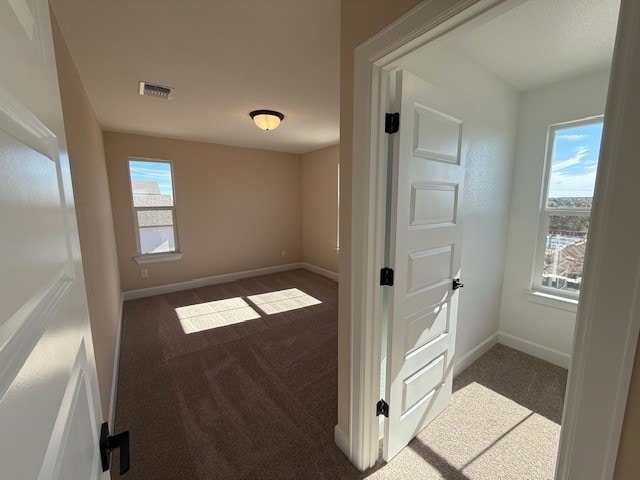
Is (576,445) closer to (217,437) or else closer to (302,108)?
(217,437)

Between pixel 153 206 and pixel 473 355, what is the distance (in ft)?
14.6

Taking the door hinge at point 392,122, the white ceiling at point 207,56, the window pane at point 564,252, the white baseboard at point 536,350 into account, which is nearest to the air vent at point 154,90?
the white ceiling at point 207,56

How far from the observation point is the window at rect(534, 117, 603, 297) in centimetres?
215

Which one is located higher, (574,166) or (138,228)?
(574,166)

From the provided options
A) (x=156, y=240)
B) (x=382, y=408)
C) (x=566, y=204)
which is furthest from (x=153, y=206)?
(x=566, y=204)

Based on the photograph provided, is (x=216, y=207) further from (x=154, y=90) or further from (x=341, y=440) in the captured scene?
(x=341, y=440)

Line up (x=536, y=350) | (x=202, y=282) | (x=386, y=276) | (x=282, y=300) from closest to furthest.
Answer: (x=386, y=276) → (x=536, y=350) → (x=282, y=300) → (x=202, y=282)

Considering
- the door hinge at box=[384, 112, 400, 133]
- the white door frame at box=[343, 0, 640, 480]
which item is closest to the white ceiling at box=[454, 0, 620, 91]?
the white door frame at box=[343, 0, 640, 480]

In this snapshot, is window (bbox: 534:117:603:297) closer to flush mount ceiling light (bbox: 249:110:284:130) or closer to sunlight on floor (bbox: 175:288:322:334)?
flush mount ceiling light (bbox: 249:110:284:130)

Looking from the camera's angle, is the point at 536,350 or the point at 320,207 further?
the point at 320,207

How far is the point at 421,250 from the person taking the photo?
57.6 inches

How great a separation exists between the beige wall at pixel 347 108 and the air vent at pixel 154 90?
1.71 m

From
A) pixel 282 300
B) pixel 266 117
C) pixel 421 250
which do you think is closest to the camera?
pixel 421 250

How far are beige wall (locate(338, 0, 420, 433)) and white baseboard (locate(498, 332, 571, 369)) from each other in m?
1.98
